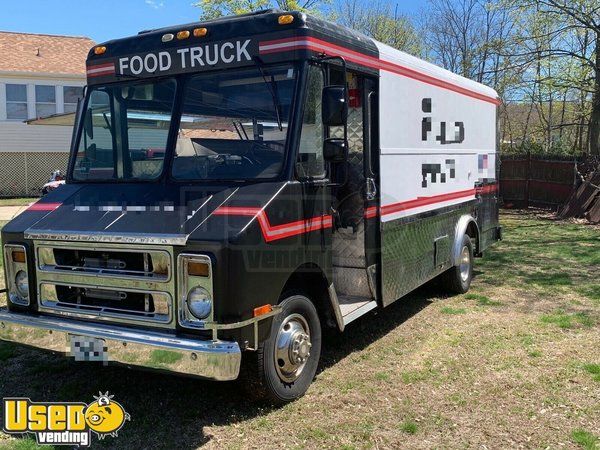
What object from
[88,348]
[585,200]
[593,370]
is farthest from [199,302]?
[585,200]

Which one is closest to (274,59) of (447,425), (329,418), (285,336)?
(285,336)

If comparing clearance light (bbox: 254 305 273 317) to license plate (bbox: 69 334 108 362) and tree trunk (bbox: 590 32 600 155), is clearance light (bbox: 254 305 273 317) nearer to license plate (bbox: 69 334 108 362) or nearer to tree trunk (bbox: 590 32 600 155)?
license plate (bbox: 69 334 108 362)

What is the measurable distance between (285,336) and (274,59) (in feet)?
6.57

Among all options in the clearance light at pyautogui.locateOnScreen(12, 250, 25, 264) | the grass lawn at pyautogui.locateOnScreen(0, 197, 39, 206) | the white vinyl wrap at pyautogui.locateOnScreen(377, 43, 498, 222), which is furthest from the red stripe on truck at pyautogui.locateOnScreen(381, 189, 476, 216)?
the grass lawn at pyautogui.locateOnScreen(0, 197, 39, 206)

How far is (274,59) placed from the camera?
417 cm

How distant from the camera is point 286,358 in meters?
4.12

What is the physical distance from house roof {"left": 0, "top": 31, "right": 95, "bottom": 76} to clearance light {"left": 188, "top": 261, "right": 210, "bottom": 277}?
23.9m

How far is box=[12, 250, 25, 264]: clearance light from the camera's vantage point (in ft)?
13.7

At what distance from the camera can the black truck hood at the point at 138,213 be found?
3.65 meters

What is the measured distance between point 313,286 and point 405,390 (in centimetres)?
110

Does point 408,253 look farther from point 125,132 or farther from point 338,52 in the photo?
point 125,132

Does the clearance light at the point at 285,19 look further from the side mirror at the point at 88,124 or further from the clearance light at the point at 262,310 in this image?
the clearance light at the point at 262,310

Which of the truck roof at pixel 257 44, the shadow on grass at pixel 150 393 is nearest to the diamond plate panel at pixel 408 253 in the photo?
the shadow on grass at pixel 150 393

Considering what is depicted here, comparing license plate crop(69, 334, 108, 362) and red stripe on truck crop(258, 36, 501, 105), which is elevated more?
red stripe on truck crop(258, 36, 501, 105)
